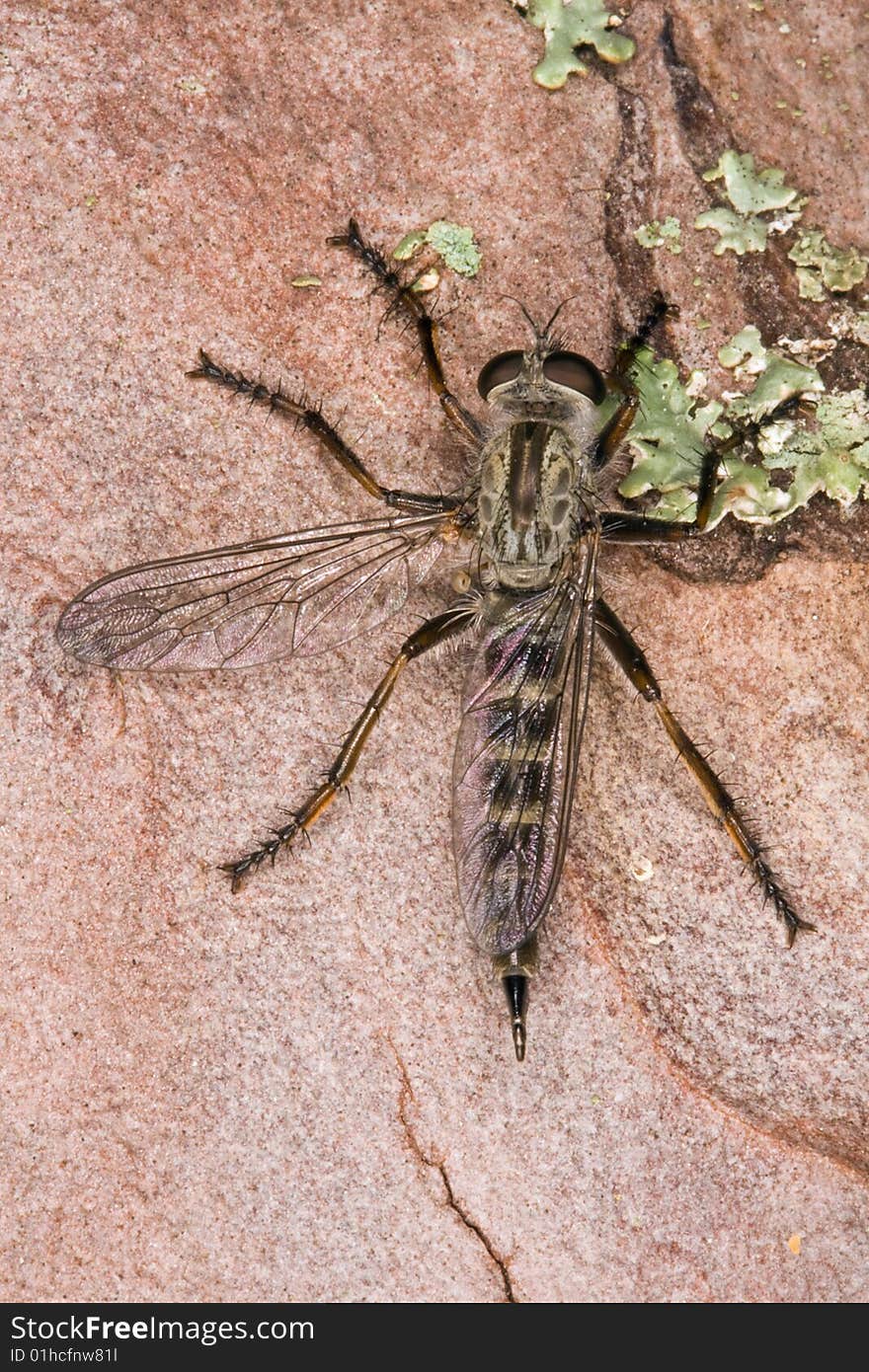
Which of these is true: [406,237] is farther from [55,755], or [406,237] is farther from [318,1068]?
[318,1068]

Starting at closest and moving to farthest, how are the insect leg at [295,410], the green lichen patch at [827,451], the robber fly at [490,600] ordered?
the robber fly at [490,600] < the green lichen patch at [827,451] < the insect leg at [295,410]

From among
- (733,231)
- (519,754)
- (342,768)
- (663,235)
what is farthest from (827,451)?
(342,768)

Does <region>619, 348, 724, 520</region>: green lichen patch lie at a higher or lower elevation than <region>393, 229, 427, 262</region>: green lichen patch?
lower

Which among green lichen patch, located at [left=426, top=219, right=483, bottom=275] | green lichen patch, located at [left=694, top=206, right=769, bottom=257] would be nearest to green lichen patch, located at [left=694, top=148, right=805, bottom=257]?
green lichen patch, located at [left=694, top=206, right=769, bottom=257]

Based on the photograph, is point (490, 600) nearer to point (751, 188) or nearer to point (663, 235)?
point (663, 235)

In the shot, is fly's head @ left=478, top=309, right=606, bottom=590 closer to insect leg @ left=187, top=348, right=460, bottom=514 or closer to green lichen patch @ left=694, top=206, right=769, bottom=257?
insect leg @ left=187, top=348, right=460, bottom=514

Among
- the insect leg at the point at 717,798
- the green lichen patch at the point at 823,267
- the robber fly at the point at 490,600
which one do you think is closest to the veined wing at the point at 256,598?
the robber fly at the point at 490,600

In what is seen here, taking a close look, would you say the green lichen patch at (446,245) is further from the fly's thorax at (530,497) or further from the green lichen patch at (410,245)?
the fly's thorax at (530,497)
